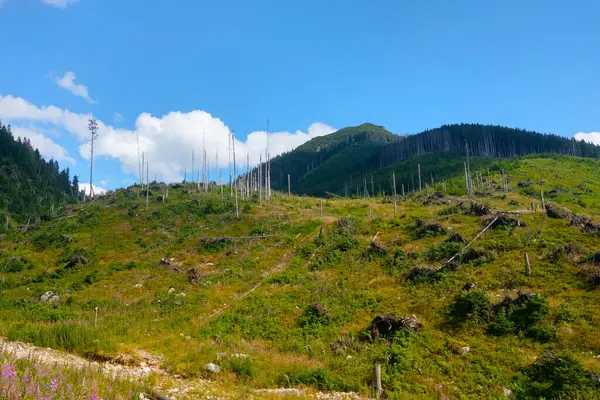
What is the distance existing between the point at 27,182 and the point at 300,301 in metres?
144

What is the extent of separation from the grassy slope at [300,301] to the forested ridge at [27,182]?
82.5 m

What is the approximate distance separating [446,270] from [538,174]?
71959mm

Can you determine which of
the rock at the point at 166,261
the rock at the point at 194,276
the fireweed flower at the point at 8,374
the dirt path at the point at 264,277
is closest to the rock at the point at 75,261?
the rock at the point at 166,261

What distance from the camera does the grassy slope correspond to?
13320mm

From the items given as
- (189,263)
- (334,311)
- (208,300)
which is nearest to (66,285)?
(189,263)

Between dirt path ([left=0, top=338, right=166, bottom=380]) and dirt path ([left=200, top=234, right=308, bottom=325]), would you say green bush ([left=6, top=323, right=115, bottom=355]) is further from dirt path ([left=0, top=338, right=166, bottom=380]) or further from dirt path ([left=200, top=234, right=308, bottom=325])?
dirt path ([left=200, top=234, right=308, bottom=325])

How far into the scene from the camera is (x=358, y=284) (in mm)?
22750

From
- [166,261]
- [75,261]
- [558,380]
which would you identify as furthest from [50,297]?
[558,380]

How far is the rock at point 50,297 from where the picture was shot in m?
24.3

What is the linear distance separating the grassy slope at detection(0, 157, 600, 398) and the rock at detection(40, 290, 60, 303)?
0.56 metres

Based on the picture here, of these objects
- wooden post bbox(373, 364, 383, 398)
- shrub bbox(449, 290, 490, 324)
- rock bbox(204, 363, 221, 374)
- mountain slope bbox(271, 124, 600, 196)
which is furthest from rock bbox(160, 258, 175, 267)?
mountain slope bbox(271, 124, 600, 196)

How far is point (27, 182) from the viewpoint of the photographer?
13038 cm

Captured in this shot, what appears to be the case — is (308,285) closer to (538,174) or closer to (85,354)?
(85,354)

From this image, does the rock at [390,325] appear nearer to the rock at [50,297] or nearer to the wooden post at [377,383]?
the wooden post at [377,383]
